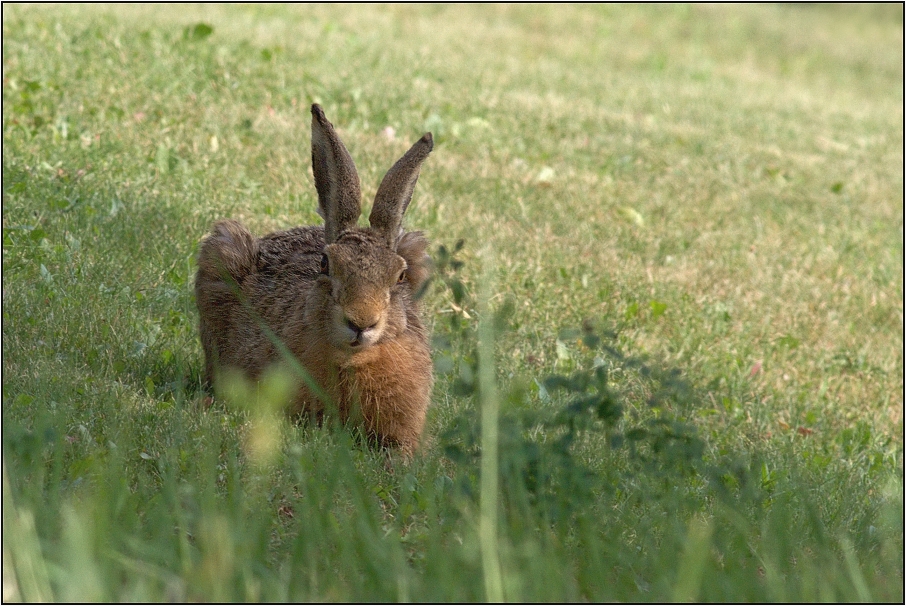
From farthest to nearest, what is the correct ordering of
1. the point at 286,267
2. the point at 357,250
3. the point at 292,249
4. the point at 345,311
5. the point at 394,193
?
1. the point at 292,249
2. the point at 286,267
3. the point at 394,193
4. the point at 357,250
5. the point at 345,311

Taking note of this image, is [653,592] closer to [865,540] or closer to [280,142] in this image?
[865,540]

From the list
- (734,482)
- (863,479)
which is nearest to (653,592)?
(734,482)

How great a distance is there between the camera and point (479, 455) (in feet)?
12.6

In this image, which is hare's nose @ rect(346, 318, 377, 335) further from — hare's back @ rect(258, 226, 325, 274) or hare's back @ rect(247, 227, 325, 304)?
hare's back @ rect(258, 226, 325, 274)

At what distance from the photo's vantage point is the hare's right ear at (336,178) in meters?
5.01

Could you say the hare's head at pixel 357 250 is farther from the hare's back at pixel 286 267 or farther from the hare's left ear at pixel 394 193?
the hare's back at pixel 286 267

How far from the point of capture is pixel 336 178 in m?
5.03

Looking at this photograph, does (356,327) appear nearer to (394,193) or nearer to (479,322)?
(394,193)

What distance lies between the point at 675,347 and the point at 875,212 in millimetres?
5059

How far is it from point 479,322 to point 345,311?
162 centimetres

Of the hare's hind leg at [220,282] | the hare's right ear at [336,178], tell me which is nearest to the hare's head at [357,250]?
the hare's right ear at [336,178]

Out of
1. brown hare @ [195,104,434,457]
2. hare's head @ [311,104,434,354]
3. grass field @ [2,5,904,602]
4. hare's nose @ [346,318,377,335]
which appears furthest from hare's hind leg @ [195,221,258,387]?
hare's nose @ [346,318,377,335]

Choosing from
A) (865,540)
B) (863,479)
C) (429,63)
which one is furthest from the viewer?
(429,63)

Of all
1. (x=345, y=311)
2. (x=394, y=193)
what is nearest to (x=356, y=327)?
(x=345, y=311)
